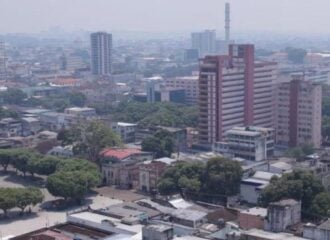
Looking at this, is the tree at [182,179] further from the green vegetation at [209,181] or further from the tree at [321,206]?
the tree at [321,206]

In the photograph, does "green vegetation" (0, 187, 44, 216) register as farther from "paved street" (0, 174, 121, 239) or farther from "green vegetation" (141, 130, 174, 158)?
"green vegetation" (141, 130, 174, 158)

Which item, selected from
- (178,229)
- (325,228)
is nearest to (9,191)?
(178,229)

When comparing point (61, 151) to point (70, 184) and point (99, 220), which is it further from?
point (99, 220)

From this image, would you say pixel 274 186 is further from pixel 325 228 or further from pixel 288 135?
pixel 288 135

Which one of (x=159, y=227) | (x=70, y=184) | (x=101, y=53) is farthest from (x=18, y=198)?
(x=101, y=53)

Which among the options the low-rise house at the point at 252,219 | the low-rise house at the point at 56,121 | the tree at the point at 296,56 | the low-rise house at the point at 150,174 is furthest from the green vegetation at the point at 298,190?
the tree at the point at 296,56

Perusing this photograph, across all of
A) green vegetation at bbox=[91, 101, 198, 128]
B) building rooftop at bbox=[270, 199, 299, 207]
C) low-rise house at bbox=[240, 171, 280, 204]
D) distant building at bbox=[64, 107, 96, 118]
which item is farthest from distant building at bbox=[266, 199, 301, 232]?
Result: distant building at bbox=[64, 107, 96, 118]
